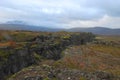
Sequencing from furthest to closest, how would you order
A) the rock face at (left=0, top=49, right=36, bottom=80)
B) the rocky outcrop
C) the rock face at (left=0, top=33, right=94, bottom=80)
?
the rock face at (left=0, top=33, right=94, bottom=80)
the rock face at (left=0, top=49, right=36, bottom=80)
the rocky outcrop

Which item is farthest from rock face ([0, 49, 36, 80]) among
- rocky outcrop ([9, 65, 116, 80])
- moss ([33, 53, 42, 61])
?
rocky outcrop ([9, 65, 116, 80])

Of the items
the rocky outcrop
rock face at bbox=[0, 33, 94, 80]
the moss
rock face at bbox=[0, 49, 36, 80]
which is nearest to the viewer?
the rocky outcrop

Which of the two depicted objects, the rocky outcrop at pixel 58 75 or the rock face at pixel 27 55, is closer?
the rocky outcrop at pixel 58 75

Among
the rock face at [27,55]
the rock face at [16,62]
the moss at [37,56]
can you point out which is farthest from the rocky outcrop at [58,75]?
the moss at [37,56]

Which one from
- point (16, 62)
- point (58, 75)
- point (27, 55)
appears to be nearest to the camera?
point (58, 75)

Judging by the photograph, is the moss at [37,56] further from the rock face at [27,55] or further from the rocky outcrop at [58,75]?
the rocky outcrop at [58,75]

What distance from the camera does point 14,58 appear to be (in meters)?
76.9

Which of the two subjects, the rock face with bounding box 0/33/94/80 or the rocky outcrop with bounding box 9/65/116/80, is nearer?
the rocky outcrop with bounding box 9/65/116/80

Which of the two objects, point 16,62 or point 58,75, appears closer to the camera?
point 58,75

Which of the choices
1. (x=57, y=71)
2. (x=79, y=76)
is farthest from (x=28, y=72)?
(x=79, y=76)

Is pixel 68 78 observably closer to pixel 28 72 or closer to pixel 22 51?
pixel 28 72

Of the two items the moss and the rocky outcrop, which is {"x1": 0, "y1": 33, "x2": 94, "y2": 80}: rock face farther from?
the rocky outcrop

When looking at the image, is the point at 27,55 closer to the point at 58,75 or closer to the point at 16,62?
the point at 16,62

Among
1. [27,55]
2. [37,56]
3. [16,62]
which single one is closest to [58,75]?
[16,62]
